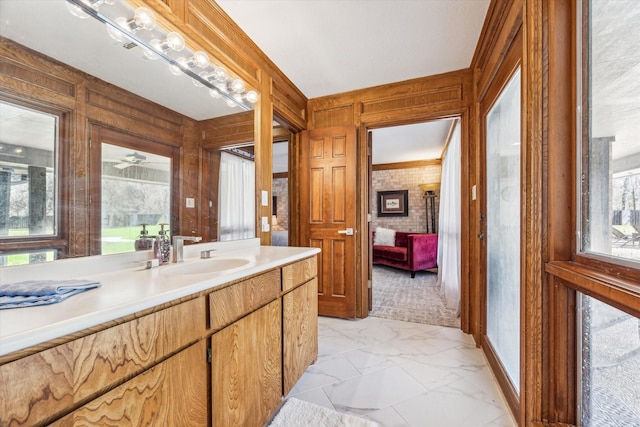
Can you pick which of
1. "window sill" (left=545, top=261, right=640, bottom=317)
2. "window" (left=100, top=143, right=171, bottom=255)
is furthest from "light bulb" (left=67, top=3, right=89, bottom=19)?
"window sill" (left=545, top=261, right=640, bottom=317)

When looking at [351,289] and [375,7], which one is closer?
[375,7]

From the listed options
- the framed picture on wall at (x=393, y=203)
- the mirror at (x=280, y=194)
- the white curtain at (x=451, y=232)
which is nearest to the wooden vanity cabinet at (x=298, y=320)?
the mirror at (x=280, y=194)

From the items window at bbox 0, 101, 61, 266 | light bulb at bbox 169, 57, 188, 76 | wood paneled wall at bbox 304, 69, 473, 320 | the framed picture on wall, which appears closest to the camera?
window at bbox 0, 101, 61, 266

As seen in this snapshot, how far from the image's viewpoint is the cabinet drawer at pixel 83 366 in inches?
20.7

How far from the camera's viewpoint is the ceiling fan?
4.20ft

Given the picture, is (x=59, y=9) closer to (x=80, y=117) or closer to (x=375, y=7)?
(x=80, y=117)

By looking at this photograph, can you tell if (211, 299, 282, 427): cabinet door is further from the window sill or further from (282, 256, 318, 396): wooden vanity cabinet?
the window sill

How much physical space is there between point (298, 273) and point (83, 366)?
114cm

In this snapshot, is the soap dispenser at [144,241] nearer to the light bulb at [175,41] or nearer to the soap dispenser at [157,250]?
the soap dispenser at [157,250]

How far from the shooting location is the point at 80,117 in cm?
112

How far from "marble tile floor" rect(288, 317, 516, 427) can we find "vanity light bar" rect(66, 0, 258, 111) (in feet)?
6.72

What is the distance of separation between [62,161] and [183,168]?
23.0 inches

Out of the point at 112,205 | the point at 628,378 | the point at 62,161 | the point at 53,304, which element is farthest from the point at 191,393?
the point at 628,378

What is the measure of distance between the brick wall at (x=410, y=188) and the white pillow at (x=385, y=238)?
1.22ft
